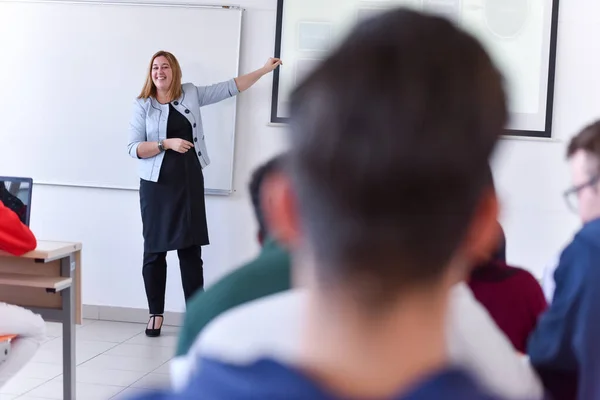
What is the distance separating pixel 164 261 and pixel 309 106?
4001mm

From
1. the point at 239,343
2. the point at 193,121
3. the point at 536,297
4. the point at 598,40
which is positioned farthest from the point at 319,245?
the point at 598,40

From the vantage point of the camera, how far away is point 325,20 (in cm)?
430

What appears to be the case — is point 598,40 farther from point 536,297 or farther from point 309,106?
point 309,106

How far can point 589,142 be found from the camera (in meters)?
1.04

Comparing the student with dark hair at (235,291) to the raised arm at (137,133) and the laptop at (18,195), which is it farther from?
the raised arm at (137,133)

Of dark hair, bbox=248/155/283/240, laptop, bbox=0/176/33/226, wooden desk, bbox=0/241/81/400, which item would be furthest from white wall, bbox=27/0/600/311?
dark hair, bbox=248/155/283/240

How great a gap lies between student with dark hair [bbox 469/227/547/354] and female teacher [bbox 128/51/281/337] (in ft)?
10.5

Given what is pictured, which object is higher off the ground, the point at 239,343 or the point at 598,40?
the point at 598,40

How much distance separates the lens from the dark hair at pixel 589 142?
1026 mm

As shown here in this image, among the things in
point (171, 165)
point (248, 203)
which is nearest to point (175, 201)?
point (171, 165)

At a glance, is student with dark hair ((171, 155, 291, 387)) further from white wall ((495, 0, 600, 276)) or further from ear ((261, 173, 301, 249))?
white wall ((495, 0, 600, 276))

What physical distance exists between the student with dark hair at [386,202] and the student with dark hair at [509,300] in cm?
70

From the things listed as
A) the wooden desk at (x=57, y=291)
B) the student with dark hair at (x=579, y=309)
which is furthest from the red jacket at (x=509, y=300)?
the wooden desk at (x=57, y=291)

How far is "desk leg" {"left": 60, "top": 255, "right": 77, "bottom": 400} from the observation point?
9.30ft
